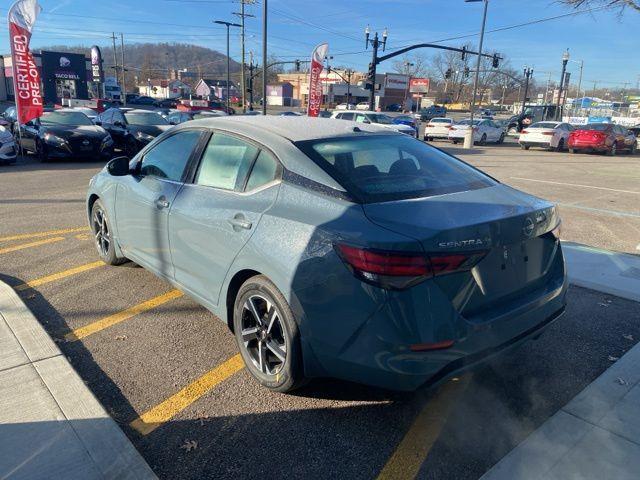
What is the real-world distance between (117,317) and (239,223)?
5.50ft

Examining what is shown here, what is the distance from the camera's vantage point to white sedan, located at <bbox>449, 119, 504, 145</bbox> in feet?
86.9

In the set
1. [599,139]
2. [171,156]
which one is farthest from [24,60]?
[599,139]

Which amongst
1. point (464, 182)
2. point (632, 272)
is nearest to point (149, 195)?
point (464, 182)

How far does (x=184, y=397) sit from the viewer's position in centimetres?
299

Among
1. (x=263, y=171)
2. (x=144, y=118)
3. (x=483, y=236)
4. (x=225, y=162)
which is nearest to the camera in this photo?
(x=483, y=236)

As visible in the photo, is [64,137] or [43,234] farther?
[64,137]

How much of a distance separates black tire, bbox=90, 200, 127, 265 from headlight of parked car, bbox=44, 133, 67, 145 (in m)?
10.1

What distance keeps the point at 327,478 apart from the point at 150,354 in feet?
5.48

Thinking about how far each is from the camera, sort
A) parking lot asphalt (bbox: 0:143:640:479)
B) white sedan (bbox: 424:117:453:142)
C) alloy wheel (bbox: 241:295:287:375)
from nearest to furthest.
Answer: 1. parking lot asphalt (bbox: 0:143:640:479)
2. alloy wheel (bbox: 241:295:287:375)
3. white sedan (bbox: 424:117:453:142)

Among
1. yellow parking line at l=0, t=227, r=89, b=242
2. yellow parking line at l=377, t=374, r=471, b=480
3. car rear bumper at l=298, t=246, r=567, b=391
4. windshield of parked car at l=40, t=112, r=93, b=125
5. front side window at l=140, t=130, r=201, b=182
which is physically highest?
front side window at l=140, t=130, r=201, b=182

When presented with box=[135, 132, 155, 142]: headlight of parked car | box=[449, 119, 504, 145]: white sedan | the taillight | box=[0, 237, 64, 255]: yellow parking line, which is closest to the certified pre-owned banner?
box=[135, 132, 155, 142]: headlight of parked car

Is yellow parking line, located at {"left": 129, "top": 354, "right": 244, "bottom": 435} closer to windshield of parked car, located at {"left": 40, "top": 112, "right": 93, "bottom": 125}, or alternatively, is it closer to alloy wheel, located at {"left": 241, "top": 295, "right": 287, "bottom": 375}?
alloy wheel, located at {"left": 241, "top": 295, "right": 287, "bottom": 375}

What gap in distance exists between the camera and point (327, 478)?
7.77 feet

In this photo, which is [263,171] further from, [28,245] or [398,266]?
[28,245]
